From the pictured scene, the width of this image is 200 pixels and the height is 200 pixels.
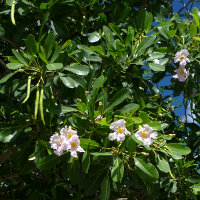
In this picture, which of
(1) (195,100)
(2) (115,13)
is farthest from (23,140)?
(1) (195,100)

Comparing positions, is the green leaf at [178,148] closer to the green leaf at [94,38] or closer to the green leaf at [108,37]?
the green leaf at [108,37]

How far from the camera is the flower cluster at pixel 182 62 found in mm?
1743

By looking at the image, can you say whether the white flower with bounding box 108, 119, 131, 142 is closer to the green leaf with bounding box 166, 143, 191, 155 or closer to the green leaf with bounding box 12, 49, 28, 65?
the green leaf with bounding box 166, 143, 191, 155

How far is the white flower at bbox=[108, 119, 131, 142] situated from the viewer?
4.39 feet

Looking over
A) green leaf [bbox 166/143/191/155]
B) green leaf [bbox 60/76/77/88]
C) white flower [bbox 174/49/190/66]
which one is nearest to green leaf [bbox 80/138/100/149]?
green leaf [bbox 60/76/77/88]

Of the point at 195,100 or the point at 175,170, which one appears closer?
the point at 175,170

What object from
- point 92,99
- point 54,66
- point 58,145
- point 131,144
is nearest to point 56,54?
point 54,66

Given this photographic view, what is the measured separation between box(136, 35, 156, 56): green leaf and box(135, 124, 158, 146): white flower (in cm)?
48

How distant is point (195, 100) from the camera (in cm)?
239

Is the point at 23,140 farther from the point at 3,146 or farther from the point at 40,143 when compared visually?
the point at 3,146

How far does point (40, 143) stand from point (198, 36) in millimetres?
976

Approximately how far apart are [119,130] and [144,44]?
1.86ft

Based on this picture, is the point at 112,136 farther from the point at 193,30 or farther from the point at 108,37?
the point at 193,30

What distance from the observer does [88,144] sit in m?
1.40
